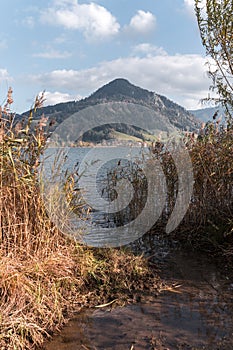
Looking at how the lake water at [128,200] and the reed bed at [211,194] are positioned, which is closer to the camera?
the reed bed at [211,194]

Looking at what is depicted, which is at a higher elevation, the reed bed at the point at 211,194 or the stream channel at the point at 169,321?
A: the reed bed at the point at 211,194

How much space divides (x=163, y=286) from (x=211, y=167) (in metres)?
2.06

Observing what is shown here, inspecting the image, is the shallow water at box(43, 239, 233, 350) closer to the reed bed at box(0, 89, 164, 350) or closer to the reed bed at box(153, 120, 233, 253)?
the reed bed at box(0, 89, 164, 350)

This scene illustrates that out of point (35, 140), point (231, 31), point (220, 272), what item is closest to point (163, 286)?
point (220, 272)

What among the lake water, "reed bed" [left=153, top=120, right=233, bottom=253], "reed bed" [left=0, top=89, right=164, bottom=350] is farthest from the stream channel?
the lake water

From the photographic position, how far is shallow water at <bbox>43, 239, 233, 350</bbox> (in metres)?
2.89

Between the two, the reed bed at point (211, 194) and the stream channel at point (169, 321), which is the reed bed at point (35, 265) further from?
the reed bed at point (211, 194)

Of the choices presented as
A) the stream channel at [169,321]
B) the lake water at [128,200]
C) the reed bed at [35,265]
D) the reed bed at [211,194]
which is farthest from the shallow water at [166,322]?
the lake water at [128,200]

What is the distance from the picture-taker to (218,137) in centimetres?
534

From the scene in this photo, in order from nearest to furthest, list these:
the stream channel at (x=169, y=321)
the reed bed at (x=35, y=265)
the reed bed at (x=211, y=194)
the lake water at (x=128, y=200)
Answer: the stream channel at (x=169, y=321)
the reed bed at (x=35, y=265)
the reed bed at (x=211, y=194)
the lake water at (x=128, y=200)

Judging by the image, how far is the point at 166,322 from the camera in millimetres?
3242

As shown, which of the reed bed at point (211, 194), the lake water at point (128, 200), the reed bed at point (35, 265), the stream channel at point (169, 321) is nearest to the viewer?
the stream channel at point (169, 321)

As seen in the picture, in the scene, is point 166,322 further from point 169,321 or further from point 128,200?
point 128,200

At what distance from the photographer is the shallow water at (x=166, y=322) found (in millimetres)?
2893
